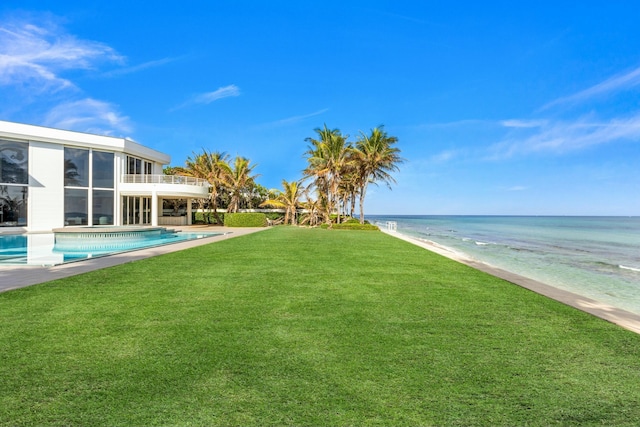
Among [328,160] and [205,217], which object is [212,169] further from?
[328,160]

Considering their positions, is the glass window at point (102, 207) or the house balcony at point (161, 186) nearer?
the glass window at point (102, 207)

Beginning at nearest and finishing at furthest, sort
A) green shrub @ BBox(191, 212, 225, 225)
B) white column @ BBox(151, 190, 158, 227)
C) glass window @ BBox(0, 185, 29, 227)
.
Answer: glass window @ BBox(0, 185, 29, 227) → white column @ BBox(151, 190, 158, 227) → green shrub @ BBox(191, 212, 225, 225)

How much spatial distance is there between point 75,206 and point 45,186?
1839 millimetres

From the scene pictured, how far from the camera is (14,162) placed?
1889cm

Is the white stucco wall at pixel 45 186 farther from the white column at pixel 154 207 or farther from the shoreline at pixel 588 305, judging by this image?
the shoreline at pixel 588 305

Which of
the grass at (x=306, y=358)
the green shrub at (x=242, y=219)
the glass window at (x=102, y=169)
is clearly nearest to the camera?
the grass at (x=306, y=358)

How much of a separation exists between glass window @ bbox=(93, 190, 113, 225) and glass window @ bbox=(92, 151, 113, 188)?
52 cm

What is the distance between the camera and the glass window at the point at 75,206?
2045 cm

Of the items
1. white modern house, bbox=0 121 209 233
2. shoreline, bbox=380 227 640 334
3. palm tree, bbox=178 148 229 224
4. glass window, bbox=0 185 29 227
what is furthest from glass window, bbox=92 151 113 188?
shoreline, bbox=380 227 640 334

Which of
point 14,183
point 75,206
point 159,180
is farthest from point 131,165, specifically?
point 14,183

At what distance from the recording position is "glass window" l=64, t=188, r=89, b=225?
20.5 meters

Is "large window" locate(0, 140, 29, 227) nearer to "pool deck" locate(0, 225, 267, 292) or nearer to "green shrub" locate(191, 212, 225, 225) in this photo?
"pool deck" locate(0, 225, 267, 292)

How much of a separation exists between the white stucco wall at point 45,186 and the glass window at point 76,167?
0.28 meters

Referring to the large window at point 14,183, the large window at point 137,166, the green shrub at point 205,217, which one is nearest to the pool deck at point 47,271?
the large window at point 14,183
